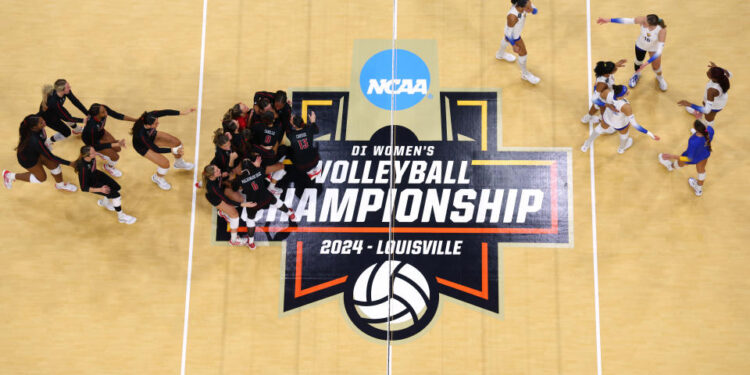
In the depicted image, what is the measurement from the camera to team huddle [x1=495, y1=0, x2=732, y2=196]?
855 cm

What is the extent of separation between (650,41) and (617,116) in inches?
57.4

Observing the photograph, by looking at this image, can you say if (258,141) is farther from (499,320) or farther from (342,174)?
(499,320)

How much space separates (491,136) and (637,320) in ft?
12.2

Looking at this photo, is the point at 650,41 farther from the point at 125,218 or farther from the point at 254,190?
the point at 125,218

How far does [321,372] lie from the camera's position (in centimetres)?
907

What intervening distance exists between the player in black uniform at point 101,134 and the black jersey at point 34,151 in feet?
1.68

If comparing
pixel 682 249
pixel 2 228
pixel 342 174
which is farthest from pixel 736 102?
pixel 2 228

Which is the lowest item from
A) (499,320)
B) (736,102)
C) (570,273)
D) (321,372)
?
(321,372)

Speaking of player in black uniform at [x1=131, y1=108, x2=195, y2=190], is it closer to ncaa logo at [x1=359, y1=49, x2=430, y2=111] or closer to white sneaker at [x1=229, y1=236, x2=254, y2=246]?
white sneaker at [x1=229, y1=236, x2=254, y2=246]

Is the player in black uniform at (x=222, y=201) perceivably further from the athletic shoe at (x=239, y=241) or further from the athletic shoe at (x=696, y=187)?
the athletic shoe at (x=696, y=187)

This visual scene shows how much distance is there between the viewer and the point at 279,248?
31.4 feet

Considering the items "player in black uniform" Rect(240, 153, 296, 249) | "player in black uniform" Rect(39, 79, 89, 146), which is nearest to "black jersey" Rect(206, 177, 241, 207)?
"player in black uniform" Rect(240, 153, 296, 249)

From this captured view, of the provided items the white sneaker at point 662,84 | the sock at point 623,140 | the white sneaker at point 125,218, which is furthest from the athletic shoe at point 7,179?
A: the white sneaker at point 662,84

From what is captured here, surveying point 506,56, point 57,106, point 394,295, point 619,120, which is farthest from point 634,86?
point 57,106
